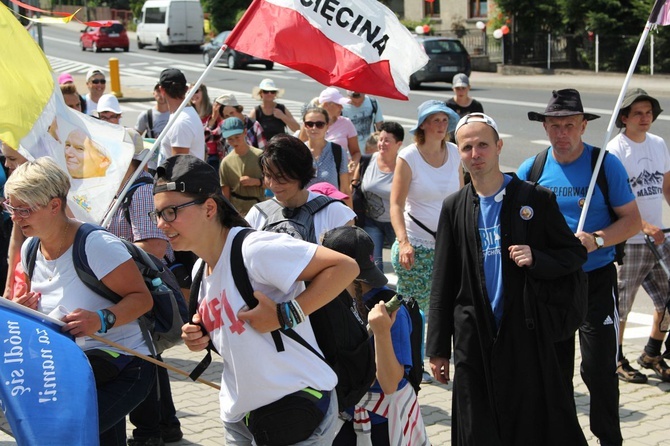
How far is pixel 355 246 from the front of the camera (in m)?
4.08

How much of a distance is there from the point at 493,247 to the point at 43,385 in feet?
6.92

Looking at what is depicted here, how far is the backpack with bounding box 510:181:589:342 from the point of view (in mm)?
4395

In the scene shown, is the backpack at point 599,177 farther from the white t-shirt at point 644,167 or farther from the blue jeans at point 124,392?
the blue jeans at point 124,392

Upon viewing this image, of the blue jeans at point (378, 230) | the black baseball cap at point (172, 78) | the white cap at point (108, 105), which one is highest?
the black baseball cap at point (172, 78)

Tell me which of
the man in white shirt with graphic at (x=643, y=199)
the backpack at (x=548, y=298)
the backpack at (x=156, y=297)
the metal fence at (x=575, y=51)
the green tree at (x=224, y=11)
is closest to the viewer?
the backpack at (x=156, y=297)

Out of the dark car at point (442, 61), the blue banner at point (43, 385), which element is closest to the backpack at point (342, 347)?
the blue banner at point (43, 385)

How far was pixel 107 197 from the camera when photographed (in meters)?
5.14

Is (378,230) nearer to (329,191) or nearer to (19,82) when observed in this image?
(329,191)

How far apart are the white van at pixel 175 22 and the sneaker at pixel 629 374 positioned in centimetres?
4708

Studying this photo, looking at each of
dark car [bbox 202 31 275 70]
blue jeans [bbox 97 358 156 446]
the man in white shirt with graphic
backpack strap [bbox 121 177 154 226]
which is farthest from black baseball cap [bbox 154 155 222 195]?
dark car [bbox 202 31 275 70]

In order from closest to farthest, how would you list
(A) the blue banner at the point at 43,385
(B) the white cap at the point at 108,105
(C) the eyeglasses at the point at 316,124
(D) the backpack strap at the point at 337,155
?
1. (A) the blue banner at the point at 43,385
2. (C) the eyeglasses at the point at 316,124
3. (D) the backpack strap at the point at 337,155
4. (B) the white cap at the point at 108,105

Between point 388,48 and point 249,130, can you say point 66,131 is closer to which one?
point 388,48

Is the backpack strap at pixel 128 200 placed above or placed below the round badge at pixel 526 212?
below

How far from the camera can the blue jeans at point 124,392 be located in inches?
167
